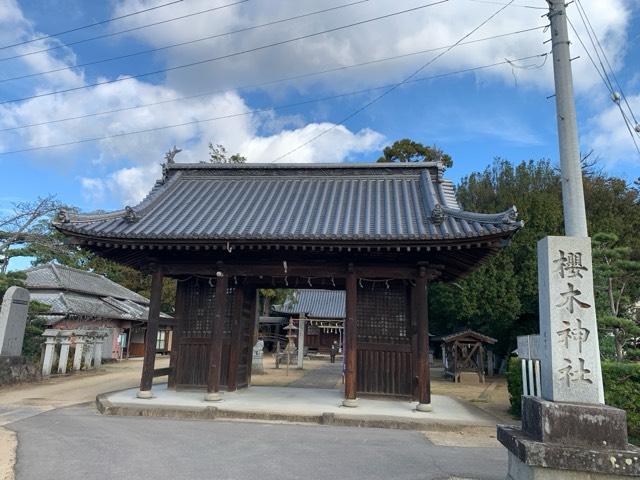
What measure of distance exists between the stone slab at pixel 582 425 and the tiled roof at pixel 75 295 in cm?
2407

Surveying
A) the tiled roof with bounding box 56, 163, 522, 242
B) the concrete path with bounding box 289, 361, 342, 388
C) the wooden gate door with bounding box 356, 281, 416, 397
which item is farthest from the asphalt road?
the concrete path with bounding box 289, 361, 342, 388

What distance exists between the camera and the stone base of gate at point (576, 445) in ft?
13.2

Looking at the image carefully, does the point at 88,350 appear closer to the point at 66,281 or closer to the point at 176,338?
the point at 66,281

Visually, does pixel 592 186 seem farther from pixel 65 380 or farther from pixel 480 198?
pixel 65 380

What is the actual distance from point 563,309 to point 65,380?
1856 centimetres

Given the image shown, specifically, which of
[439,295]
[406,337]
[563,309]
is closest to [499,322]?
[439,295]

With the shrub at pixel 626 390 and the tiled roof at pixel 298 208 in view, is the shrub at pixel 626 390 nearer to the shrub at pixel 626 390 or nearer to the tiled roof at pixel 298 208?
the shrub at pixel 626 390

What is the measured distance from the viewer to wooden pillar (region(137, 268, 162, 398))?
10789mm

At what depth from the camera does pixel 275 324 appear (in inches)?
1570

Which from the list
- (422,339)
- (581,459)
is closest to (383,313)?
(422,339)

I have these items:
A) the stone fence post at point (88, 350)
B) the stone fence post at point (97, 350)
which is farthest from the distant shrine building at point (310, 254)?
the stone fence post at point (97, 350)

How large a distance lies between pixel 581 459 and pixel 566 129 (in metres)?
3.97

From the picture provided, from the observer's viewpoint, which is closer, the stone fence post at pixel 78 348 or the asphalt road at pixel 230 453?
the asphalt road at pixel 230 453

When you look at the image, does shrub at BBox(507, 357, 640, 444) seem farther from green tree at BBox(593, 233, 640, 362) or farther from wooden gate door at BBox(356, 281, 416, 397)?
wooden gate door at BBox(356, 281, 416, 397)
